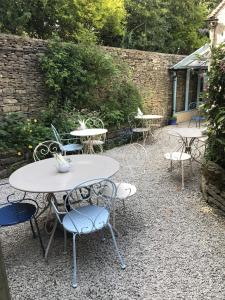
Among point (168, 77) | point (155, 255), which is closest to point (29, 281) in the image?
point (155, 255)

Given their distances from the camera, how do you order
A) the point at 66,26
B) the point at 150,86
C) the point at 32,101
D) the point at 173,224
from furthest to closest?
the point at 66,26 → the point at 150,86 → the point at 32,101 → the point at 173,224

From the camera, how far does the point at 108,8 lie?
9.68 metres

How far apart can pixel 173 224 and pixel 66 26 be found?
911 centimetres

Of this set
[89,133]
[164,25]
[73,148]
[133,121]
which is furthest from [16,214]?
[164,25]

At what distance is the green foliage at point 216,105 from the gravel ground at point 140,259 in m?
0.72

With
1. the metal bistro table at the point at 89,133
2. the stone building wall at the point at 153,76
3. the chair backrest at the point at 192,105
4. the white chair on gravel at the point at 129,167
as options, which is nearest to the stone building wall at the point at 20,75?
the stone building wall at the point at 153,76

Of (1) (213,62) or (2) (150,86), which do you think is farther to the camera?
(2) (150,86)

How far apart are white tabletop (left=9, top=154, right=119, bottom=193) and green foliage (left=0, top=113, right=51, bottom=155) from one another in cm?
193

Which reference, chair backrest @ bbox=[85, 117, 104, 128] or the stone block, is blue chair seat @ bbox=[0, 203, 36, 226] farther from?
chair backrest @ bbox=[85, 117, 104, 128]

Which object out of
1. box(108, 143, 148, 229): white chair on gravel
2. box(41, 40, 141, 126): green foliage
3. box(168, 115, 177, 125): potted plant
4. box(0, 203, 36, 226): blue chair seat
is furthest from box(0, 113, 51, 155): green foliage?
box(168, 115, 177, 125): potted plant

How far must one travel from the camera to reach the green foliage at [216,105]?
328cm

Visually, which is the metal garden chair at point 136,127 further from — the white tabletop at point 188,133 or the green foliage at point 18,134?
the green foliage at point 18,134

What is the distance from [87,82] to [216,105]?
3.42m

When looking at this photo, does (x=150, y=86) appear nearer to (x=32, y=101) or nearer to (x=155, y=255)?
(x=32, y=101)
